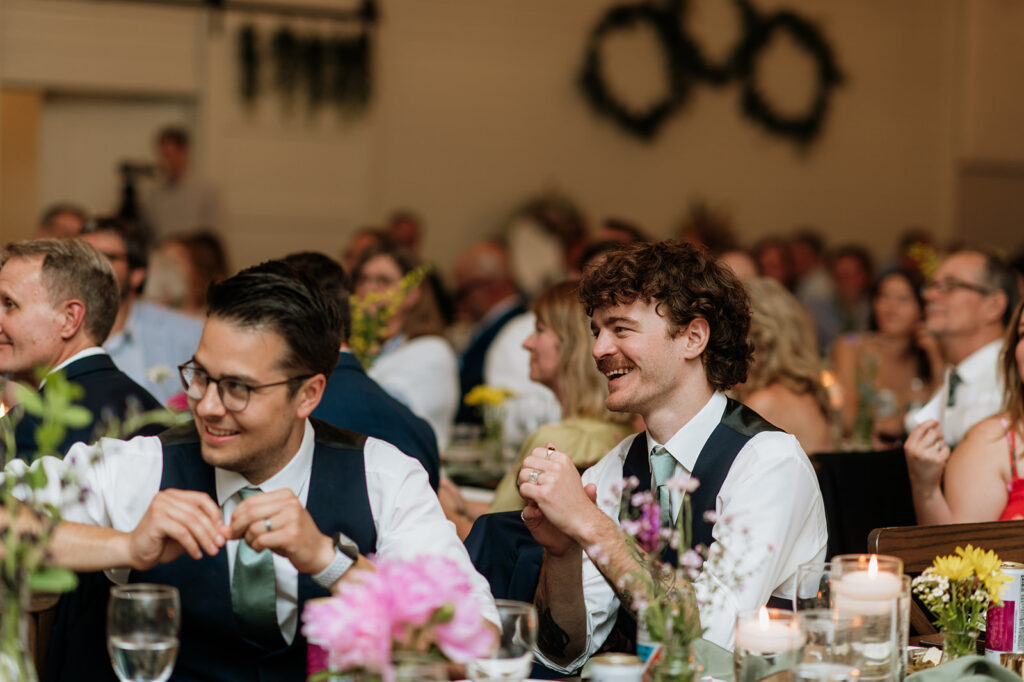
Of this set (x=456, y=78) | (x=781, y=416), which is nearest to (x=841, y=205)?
(x=456, y=78)

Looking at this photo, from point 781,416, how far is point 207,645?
2.24 metres

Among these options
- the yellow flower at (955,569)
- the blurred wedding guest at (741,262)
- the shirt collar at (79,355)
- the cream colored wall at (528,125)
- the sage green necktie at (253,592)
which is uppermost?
the cream colored wall at (528,125)

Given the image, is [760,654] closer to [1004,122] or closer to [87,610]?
[87,610]

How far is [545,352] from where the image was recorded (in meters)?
3.57

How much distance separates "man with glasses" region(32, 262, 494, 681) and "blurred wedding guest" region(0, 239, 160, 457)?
628 mm

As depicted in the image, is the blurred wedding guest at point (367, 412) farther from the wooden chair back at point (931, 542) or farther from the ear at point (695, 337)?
the wooden chair back at point (931, 542)

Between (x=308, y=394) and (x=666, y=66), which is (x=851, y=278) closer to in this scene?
(x=666, y=66)

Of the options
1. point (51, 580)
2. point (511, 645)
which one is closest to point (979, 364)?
point (511, 645)

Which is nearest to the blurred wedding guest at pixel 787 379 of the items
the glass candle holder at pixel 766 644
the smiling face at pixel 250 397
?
the smiling face at pixel 250 397

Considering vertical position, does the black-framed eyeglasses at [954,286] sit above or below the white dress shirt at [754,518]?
above

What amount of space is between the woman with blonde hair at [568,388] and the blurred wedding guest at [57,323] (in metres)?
0.97

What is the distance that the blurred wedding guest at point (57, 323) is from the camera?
2662 mm

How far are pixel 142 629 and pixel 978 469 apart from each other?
209 cm

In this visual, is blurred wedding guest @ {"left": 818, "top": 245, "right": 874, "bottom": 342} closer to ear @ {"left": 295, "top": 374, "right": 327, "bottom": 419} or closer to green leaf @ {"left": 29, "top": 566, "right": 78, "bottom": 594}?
ear @ {"left": 295, "top": 374, "right": 327, "bottom": 419}
